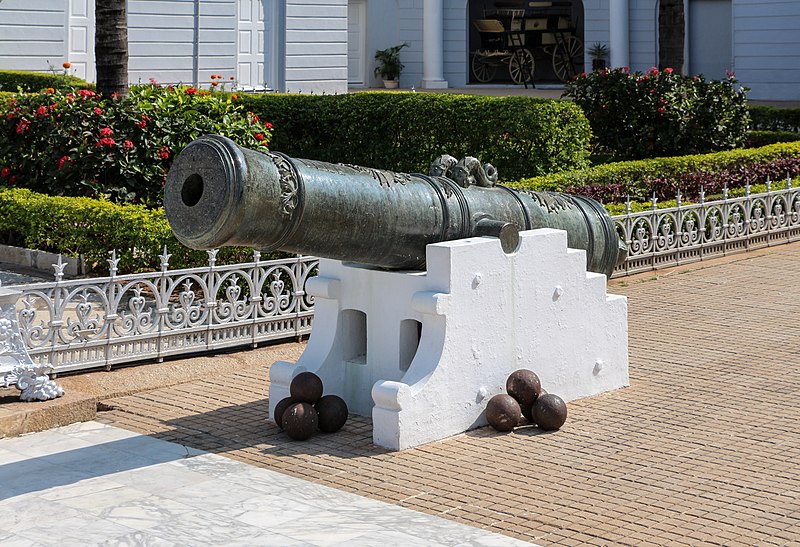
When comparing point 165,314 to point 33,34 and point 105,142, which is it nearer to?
point 105,142

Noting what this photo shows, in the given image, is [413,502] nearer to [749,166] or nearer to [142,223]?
[142,223]

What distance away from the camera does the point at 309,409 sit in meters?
6.94

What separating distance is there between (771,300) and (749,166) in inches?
201

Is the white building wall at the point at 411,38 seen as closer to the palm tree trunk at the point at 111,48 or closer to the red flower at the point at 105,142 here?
the palm tree trunk at the point at 111,48

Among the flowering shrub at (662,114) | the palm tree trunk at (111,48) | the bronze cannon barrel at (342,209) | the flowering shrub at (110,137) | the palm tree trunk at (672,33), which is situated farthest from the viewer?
the palm tree trunk at (672,33)

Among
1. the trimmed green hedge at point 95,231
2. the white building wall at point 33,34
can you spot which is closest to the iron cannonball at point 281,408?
the trimmed green hedge at point 95,231

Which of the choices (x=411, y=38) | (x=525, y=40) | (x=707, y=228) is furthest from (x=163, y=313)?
(x=525, y=40)

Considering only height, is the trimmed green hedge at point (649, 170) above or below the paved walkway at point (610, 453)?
above

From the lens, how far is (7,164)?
43.1 ft

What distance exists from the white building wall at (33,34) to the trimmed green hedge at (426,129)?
5.42 m

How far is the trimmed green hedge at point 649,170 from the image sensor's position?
13.3m

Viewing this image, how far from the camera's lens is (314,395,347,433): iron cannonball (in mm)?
7059

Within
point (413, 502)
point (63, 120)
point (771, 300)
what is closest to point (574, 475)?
point (413, 502)

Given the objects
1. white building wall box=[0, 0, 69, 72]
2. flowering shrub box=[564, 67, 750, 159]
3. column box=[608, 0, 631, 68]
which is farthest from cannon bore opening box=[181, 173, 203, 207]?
column box=[608, 0, 631, 68]
